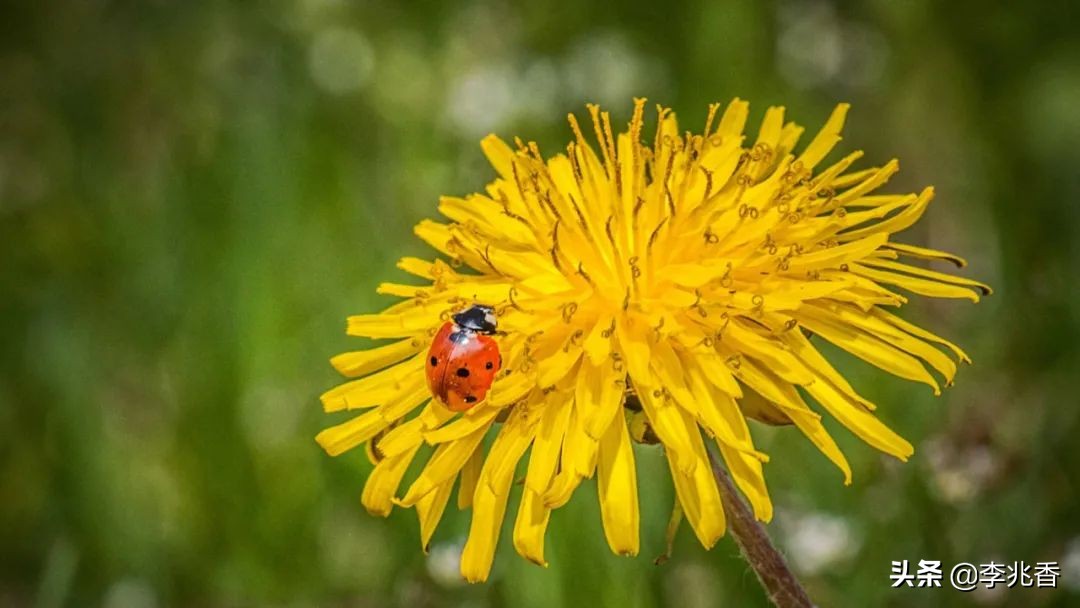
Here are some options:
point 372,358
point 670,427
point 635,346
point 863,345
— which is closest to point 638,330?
point 635,346

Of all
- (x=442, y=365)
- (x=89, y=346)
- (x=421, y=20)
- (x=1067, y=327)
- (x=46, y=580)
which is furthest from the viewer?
(x=421, y=20)

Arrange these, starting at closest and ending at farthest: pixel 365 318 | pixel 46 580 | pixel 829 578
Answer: pixel 365 318
pixel 829 578
pixel 46 580

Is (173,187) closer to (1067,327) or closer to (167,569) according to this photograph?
(167,569)

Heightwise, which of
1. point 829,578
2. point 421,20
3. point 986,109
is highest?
point 421,20

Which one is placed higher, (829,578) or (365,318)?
(365,318)

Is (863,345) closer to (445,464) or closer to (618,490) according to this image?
(618,490)

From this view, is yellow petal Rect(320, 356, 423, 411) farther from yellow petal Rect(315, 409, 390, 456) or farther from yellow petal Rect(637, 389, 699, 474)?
yellow petal Rect(637, 389, 699, 474)

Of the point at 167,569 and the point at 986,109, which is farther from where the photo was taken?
the point at 986,109

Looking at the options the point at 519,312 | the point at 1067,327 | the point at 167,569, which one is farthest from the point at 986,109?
the point at 167,569
